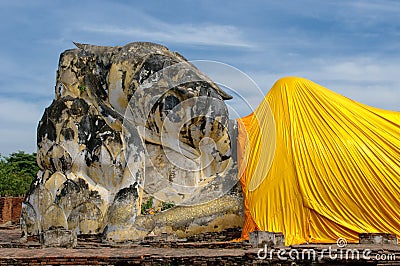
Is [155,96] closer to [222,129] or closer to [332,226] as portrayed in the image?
[222,129]

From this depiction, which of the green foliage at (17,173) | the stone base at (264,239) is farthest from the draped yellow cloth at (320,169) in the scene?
the green foliage at (17,173)

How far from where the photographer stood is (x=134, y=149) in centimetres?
1106

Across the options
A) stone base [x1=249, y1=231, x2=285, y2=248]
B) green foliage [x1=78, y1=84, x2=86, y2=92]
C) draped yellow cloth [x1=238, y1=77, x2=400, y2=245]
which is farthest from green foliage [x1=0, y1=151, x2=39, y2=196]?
stone base [x1=249, y1=231, x2=285, y2=248]

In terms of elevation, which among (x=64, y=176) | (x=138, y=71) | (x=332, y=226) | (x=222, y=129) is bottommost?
(x=332, y=226)

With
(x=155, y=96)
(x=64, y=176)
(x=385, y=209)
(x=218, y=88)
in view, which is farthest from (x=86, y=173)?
(x=385, y=209)

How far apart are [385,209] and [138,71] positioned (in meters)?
4.28

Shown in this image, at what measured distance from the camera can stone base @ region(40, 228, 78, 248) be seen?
9.15 metres

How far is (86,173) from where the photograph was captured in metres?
11.1

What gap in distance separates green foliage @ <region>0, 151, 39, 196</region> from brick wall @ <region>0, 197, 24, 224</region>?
9.19ft

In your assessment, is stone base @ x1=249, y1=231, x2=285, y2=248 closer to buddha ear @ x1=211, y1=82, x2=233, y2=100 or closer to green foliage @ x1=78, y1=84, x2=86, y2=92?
buddha ear @ x1=211, y1=82, x2=233, y2=100

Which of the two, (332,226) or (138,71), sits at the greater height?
(138,71)

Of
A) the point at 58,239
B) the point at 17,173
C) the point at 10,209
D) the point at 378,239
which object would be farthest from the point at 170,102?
the point at 17,173

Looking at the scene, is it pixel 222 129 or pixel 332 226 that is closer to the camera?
pixel 332 226

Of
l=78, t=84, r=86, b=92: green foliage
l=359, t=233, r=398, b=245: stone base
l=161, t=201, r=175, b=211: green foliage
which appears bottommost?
l=359, t=233, r=398, b=245: stone base
